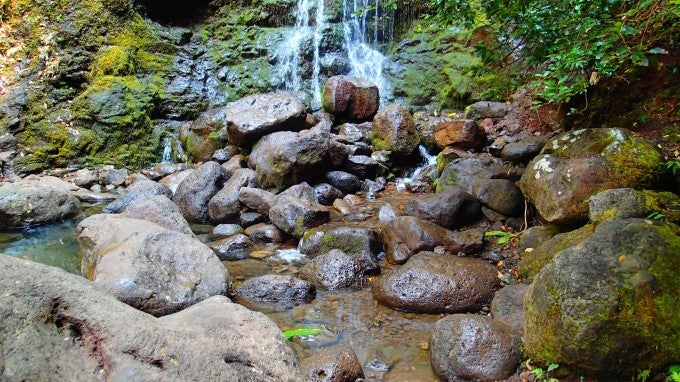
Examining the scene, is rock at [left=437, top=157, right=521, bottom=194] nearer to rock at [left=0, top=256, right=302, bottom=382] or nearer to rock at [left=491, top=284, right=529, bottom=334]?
rock at [left=491, top=284, right=529, bottom=334]

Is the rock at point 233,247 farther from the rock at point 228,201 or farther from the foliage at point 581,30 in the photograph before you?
the foliage at point 581,30

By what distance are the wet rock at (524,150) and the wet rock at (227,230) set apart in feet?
14.5

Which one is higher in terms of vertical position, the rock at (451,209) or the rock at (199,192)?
the rock at (451,209)

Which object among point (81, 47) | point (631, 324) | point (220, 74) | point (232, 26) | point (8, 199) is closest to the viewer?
point (631, 324)

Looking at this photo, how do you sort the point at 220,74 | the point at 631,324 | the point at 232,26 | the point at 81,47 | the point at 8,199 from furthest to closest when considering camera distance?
the point at 232,26
the point at 220,74
the point at 81,47
the point at 8,199
the point at 631,324

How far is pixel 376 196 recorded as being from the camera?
8.49m

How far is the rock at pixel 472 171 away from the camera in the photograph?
6594mm

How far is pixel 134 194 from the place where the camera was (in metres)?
8.20

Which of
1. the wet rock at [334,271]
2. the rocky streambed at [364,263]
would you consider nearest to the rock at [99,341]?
the rocky streambed at [364,263]

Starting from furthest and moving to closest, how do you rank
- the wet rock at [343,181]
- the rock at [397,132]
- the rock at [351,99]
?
the rock at [351,99]
the rock at [397,132]
the wet rock at [343,181]

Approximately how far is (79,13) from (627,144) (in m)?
14.4

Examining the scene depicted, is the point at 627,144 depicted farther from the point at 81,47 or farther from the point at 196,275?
the point at 81,47

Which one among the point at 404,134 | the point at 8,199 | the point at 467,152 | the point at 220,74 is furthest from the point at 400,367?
the point at 220,74

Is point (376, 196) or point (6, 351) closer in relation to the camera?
point (6, 351)
